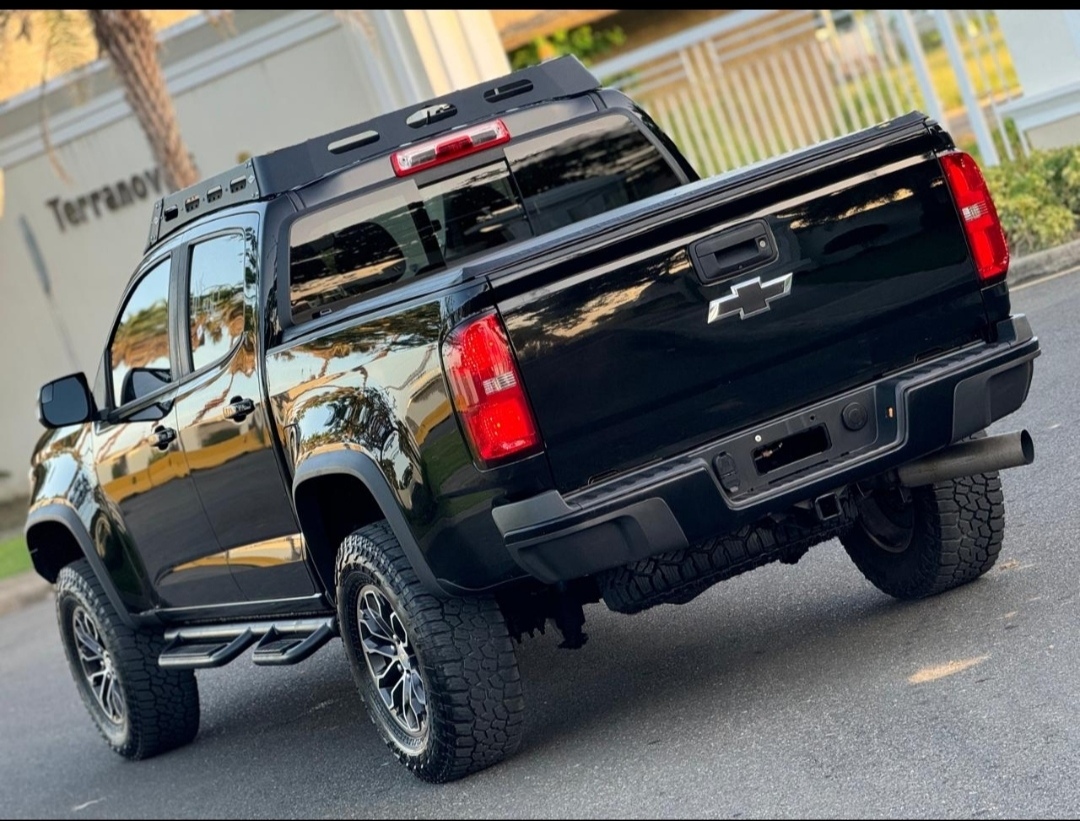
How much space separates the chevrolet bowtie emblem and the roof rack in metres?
1.88

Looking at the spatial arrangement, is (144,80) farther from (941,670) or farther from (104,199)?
(941,670)

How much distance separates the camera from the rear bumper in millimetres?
4859

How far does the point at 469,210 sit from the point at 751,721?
2.29m

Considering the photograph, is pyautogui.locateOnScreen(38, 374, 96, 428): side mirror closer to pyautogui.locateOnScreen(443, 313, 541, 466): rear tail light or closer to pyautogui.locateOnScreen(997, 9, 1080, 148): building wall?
pyautogui.locateOnScreen(443, 313, 541, 466): rear tail light

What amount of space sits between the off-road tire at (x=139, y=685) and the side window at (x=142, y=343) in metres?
0.87

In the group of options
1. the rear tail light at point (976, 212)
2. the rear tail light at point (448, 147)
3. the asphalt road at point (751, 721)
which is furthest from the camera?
the rear tail light at point (448, 147)

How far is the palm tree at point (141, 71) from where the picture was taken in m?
16.7

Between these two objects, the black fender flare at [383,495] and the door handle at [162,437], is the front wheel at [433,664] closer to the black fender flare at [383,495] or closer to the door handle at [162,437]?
the black fender flare at [383,495]

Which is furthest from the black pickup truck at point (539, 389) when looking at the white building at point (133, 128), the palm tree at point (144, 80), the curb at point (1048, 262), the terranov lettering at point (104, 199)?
the terranov lettering at point (104, 199)

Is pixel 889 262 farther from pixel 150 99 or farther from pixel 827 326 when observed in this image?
pixel 150 99

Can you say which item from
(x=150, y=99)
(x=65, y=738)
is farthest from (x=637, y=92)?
(x=65, y=738)

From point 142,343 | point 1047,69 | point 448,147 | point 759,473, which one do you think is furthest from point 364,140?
point 1047,69

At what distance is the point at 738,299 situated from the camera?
507cm

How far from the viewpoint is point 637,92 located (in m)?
17.2
